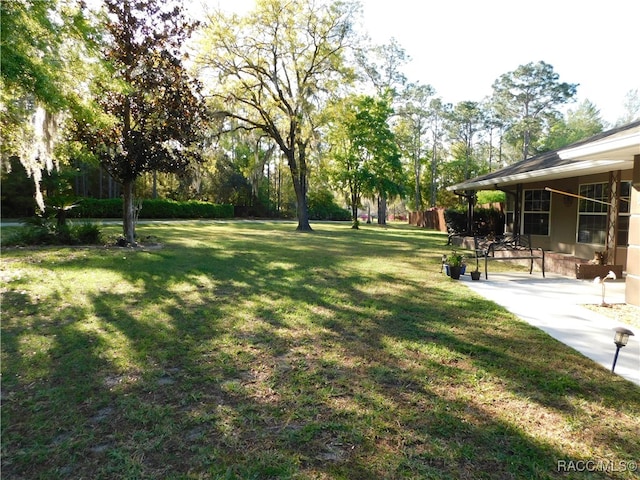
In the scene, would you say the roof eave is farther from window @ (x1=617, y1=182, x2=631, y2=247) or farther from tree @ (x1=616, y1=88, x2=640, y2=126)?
tree @ (x1=616, y1=88, x2=640, y2=126)

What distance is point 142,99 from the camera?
9.56m

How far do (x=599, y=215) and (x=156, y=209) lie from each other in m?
26.9

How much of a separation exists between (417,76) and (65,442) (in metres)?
38.4

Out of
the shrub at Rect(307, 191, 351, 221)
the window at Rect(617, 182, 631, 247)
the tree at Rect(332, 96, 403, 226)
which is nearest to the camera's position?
the window at Rect(617, 182, 631, 247)

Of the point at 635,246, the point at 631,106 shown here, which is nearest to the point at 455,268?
the point at 635,246

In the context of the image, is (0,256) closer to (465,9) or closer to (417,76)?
(465,9)

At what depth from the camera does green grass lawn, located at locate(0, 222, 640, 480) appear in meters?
2.03

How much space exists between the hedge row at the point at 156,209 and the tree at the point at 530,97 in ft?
98.7

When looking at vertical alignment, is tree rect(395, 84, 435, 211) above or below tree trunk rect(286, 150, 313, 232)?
above

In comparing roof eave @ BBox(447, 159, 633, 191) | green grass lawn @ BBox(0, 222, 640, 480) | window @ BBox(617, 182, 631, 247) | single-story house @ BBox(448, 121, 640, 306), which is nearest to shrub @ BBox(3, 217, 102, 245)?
green grass lawn @ BBox(0, 222, 640, 480)

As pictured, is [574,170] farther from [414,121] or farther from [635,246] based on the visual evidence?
[414,121]

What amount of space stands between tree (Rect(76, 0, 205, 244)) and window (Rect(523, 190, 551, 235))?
35.1ft

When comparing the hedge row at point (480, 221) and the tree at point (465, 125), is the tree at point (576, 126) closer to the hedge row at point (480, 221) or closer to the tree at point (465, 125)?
the tree at point (465, 125)

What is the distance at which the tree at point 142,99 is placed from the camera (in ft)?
30.5
